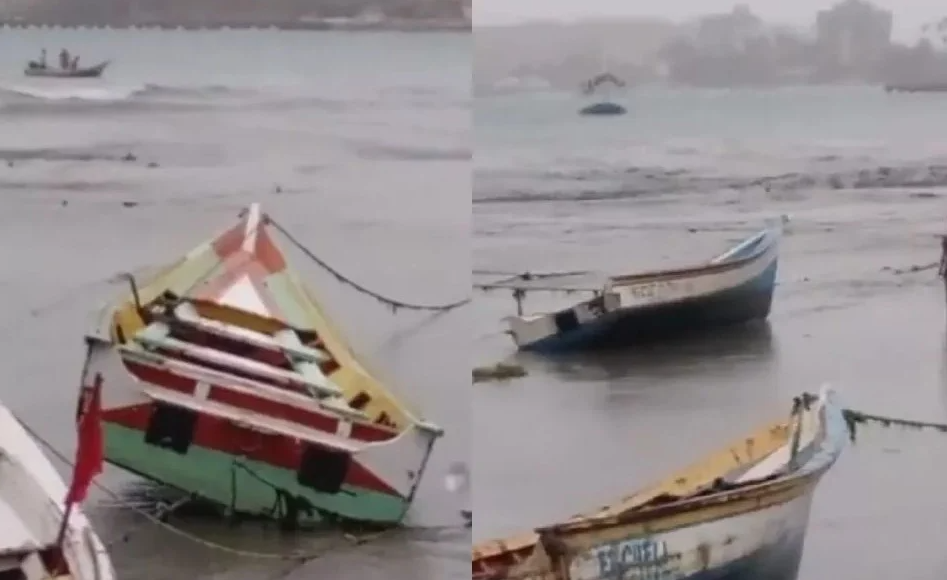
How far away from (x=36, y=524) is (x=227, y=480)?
0.28 meters

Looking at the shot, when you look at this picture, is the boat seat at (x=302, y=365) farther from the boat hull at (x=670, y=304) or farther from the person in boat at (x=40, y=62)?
the person in boat at (x=40, y=62)

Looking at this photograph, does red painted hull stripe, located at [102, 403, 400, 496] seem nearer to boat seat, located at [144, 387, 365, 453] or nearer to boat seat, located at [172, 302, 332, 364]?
boat seat, located at [144, 387, 365, 453]

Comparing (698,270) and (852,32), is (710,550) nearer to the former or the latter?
(698,270)

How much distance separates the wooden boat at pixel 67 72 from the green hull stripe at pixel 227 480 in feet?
1.69

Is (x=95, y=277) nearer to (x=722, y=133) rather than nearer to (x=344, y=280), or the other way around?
(x=344, y=280)

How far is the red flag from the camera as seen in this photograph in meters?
1.99

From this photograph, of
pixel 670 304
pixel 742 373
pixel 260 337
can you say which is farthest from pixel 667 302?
pixel 260 337

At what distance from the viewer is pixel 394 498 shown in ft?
6.81

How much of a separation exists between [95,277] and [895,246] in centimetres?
122

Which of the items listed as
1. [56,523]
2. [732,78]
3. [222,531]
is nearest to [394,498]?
[222,531]

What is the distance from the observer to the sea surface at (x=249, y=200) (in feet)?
6.66

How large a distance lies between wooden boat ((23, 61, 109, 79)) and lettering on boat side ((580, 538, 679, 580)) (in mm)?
1010

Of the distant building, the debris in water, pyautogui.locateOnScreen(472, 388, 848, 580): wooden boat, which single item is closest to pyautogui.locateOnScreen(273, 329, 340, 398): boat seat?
the debris in water

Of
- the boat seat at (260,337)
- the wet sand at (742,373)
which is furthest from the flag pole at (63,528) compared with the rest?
the wet sand at (742,373)
